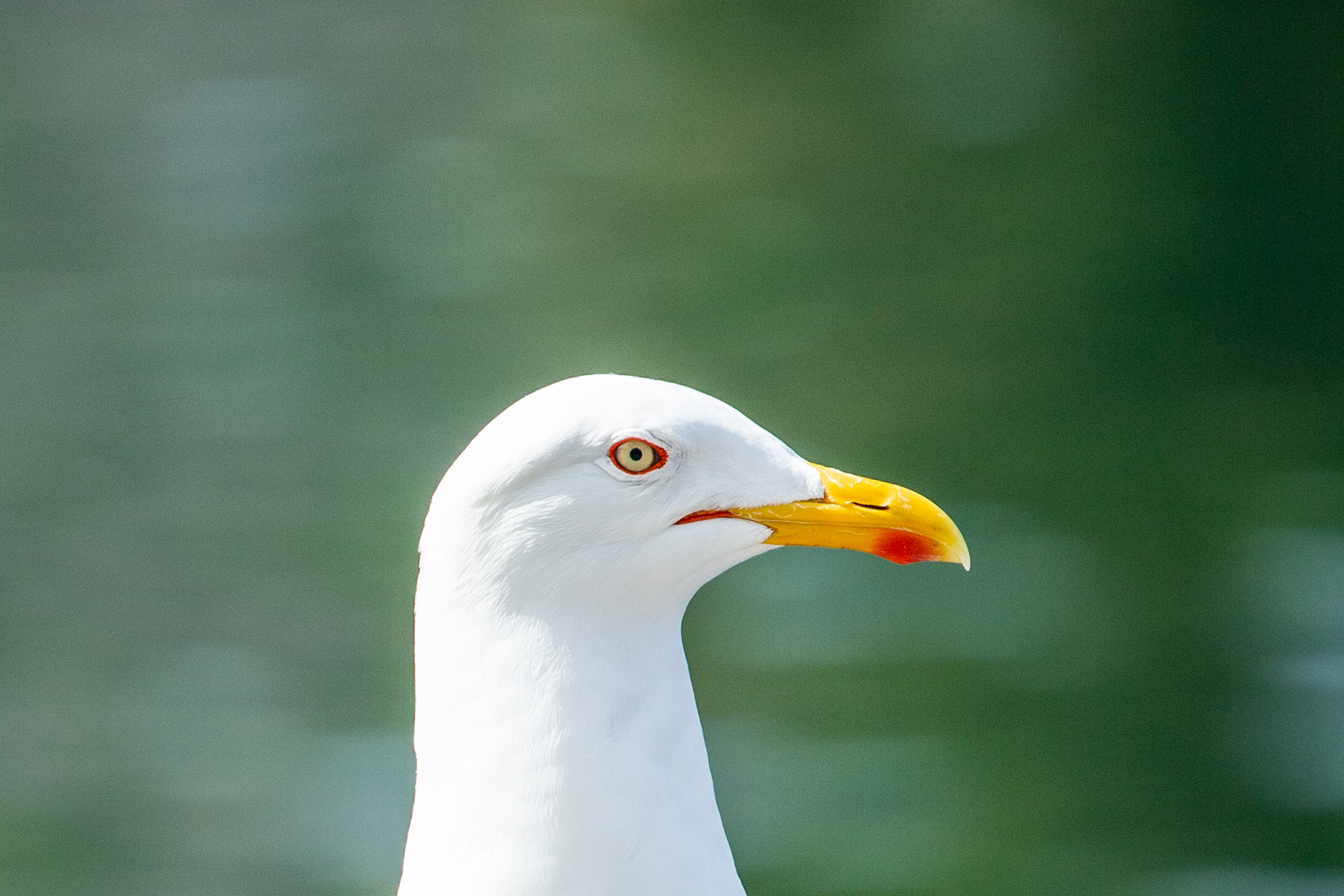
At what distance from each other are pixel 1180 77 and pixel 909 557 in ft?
19.7

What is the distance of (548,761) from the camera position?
5.67 feet

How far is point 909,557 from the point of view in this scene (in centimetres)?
186

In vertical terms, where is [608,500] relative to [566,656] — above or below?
above

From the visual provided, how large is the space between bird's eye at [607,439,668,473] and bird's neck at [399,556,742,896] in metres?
0.17

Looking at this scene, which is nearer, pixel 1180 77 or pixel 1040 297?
pixel 1040 297

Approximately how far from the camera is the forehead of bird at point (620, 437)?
1728 mm

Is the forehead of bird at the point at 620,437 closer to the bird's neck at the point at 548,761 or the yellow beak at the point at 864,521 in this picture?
the yellow beak at the point at 864,521

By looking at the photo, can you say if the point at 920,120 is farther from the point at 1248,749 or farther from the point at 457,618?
the point at 457,618

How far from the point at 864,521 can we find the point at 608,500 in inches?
11.8

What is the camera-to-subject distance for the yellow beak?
1.82m

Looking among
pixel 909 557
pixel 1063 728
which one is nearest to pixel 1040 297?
pixel 1063 728

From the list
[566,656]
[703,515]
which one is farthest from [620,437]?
[566,656]

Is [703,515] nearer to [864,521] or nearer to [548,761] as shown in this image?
[864,521]

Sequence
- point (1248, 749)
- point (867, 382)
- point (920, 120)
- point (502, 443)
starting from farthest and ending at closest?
1. point (920, 120)
2. point (867, 382)
3. point (1248, 749)
4. point (502, 443)
